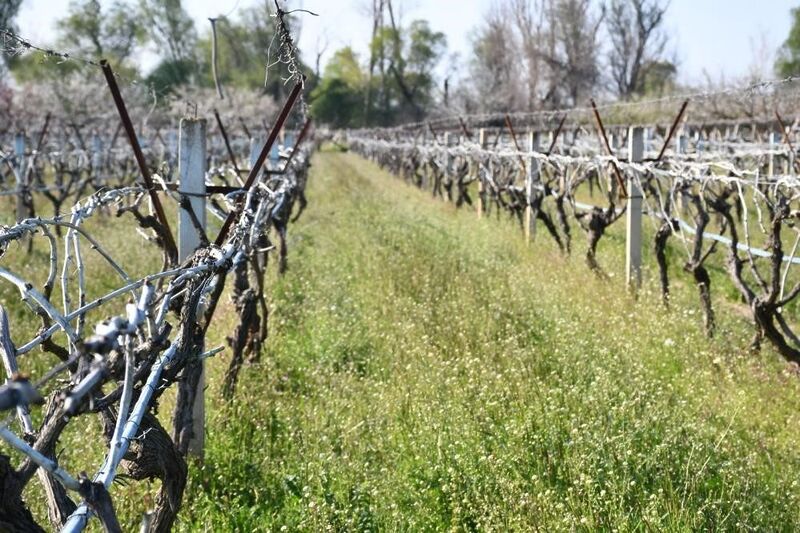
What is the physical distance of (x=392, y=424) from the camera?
4.09 metres

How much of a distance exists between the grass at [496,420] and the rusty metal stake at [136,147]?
0.98 metres

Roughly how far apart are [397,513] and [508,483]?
1.45ft

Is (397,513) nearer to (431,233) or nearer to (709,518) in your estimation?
(709,518)

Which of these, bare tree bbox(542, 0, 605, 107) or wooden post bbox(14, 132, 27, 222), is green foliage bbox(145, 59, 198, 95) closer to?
bare tree bbox(542, 0, 605, 107)

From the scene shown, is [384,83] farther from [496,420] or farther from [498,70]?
[496,420]

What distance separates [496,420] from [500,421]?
0.07ft

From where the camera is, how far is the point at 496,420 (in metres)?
4.00

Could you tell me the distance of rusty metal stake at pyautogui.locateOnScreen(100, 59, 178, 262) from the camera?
117 inches

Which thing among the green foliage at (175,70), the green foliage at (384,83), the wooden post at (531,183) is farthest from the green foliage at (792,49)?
the wooden post at (531,183)

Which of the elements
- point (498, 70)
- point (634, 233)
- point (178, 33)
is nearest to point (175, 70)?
point (178, 33)

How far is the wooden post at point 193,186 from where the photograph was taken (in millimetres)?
3787

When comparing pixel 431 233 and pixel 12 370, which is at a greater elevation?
pixel 12 370

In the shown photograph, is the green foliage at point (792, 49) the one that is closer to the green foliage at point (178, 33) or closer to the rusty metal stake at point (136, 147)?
the green foliage at point (178, 33)

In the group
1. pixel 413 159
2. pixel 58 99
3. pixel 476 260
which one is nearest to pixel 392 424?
pixel 476 260
